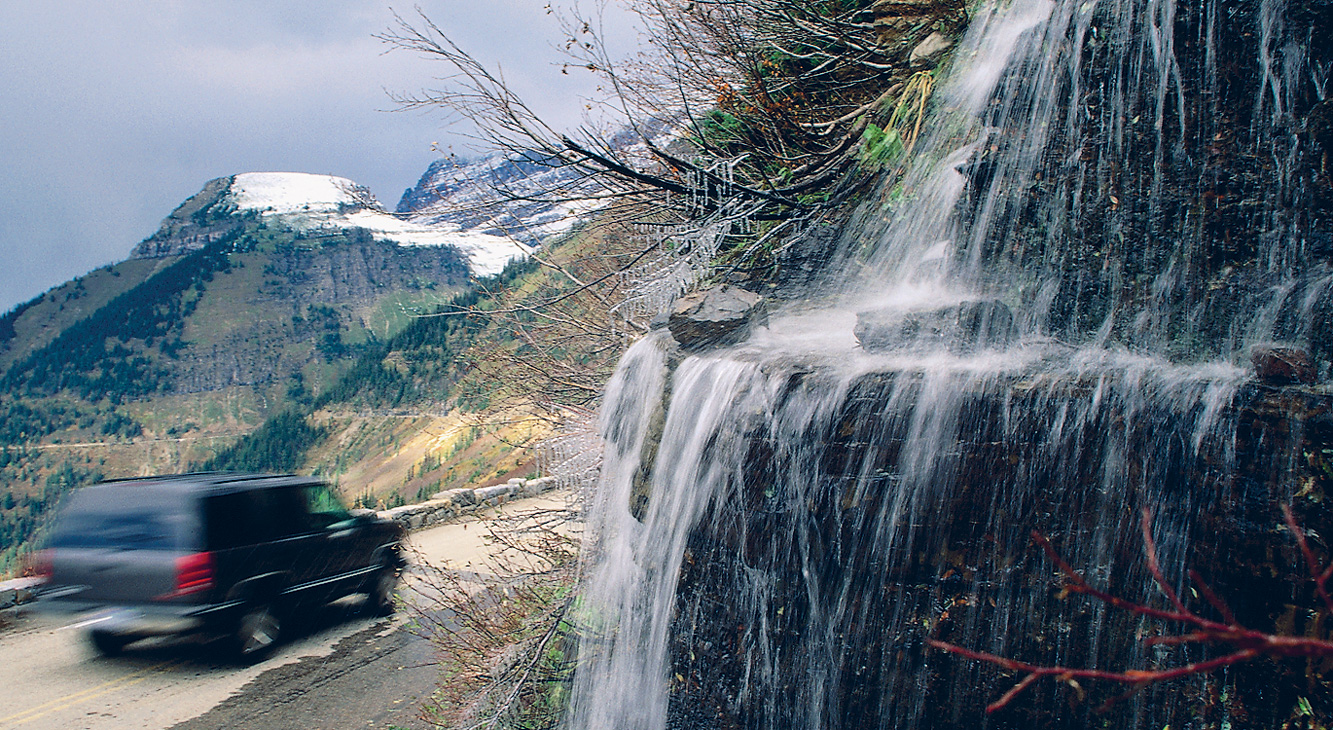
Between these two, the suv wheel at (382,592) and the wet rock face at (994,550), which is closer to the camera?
the wet rock face at (994,550)

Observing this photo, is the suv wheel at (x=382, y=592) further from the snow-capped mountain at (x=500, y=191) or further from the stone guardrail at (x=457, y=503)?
the snow-capped mountain at (x=500, y=191)

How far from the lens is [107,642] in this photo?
251 inches

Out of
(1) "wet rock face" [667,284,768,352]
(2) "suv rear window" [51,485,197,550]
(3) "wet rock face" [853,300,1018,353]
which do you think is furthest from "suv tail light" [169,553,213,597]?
(3) "wet rock face" [853,300,1018,353]

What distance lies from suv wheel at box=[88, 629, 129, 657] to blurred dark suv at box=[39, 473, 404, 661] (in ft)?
0.04

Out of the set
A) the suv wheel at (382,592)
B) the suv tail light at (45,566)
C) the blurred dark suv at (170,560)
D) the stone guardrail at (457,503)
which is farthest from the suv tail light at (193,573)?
the stone guardrail at (457,503)

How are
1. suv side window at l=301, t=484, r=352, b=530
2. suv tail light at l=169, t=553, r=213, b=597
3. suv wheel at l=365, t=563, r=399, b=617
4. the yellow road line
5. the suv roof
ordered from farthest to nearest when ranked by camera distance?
suv wheel at l=365, t=563, r=399, b=617 → suv side window at l=301, t=484, r=352, b=530 → the suv roof → suv tail light at l=169, t=553, r=213, b=597 → the yellow road line

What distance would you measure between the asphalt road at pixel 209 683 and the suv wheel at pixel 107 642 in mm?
119

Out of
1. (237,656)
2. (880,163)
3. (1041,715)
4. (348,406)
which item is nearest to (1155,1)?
(880,163)

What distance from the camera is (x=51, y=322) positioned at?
166 m

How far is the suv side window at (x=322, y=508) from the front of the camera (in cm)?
756

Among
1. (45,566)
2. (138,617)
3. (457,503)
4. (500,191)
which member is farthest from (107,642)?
(457,503)

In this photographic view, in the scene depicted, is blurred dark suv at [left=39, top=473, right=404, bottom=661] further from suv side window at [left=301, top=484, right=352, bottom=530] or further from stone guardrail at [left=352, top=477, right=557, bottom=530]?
stone guardrail at [left=352, top=477, right=557, bottom=530]

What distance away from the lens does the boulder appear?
3.16 metres

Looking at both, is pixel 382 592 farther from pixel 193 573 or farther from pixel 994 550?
pixel 994 550
